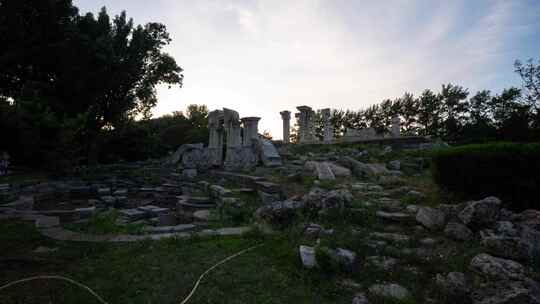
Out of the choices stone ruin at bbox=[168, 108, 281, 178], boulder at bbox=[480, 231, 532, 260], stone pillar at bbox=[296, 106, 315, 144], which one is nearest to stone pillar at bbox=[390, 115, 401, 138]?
stone pillar at bbox=[296, 106, 315, 144]

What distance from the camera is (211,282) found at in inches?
110

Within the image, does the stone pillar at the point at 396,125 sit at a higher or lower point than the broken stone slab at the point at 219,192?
higher

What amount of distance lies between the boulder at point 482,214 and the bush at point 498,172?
40.8 inches

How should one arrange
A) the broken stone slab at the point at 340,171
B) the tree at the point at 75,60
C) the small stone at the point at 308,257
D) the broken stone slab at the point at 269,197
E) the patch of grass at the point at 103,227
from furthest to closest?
the tree at the point at 75,60 < the broken stone slab at the point at 340,171 < the broken stone slab at the point at 269,197 < the patch of grass at the point at 103,227 < the small stone at the point at 308,257

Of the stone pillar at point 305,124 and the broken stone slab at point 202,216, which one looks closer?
the broken stone slab at point 202,216

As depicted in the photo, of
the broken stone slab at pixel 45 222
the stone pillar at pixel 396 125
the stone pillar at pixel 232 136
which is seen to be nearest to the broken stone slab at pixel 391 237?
the broken stone slab at pixel 45 222

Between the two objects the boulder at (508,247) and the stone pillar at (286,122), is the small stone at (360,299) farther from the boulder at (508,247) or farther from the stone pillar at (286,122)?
the stone pillar at (286,122)

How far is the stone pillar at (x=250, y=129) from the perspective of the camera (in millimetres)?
12240

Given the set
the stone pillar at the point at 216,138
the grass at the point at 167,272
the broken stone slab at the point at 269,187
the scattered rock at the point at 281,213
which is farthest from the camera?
the stone pillar at the point at 216,138

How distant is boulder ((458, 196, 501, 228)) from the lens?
341cm

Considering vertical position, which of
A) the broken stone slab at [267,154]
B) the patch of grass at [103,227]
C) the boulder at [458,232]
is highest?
the broken stone slab at [267,154]

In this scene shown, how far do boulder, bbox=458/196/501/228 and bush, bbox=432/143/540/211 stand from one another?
1.04 meters

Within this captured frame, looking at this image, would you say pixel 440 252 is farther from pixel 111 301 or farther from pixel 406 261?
pixel 111 301

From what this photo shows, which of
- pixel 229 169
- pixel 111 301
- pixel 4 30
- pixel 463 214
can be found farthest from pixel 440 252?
pixel 4 30
